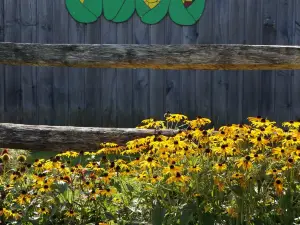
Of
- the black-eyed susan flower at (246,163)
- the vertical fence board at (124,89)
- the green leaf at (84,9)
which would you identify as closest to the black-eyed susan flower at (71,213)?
the black-eyed susan flower at (246,163)

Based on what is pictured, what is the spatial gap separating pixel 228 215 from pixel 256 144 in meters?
0.37

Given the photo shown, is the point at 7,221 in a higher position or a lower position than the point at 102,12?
lower

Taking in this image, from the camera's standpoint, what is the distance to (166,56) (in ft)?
14.6

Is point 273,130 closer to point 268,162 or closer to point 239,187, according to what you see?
point 268,162

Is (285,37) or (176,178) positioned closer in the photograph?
(176,178)

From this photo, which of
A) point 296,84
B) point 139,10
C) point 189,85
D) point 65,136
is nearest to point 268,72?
point 296,84

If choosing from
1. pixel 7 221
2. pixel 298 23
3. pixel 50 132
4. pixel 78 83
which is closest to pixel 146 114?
pixel 78 83

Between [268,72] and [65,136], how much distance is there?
4.10 m

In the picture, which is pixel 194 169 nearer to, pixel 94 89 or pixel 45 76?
pixel 94 89

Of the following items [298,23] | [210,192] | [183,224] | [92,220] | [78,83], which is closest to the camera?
[183,224]

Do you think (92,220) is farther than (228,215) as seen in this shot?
Yes

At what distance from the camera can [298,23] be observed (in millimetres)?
8008

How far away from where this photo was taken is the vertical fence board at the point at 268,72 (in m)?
8.02

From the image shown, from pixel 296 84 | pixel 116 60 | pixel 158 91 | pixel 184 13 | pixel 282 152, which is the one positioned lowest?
pixel 158 91
